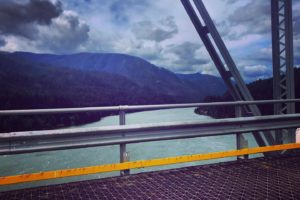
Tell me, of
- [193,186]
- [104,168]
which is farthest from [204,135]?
[104,168]

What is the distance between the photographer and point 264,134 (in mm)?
6059

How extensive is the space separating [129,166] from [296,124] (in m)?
3.40

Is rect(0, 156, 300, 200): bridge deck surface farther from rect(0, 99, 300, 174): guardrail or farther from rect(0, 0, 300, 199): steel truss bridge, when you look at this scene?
rect(0, 99, 300, 174): guardrail

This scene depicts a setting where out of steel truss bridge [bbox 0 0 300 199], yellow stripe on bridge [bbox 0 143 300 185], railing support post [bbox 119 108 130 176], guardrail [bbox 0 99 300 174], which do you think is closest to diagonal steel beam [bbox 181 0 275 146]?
steel truss bridge [bbox 0 0 300 199]

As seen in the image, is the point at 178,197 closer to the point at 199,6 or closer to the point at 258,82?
the point at 199,6

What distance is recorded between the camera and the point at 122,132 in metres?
3.88

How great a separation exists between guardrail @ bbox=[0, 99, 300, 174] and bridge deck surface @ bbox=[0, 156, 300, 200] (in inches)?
19.0

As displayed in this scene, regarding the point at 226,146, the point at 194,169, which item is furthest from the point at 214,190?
the point at 226,146

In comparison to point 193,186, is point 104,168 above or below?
above

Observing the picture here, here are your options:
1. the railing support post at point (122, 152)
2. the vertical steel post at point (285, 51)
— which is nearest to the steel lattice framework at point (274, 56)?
the vertical steel post at point (285, 51)

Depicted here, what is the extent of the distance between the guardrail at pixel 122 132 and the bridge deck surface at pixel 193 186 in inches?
19.0

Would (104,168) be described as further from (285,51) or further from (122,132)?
(285,51)

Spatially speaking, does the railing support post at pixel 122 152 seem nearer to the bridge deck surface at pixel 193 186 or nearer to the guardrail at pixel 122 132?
the guardrail at pixel 122 132

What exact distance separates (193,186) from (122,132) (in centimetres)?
117
